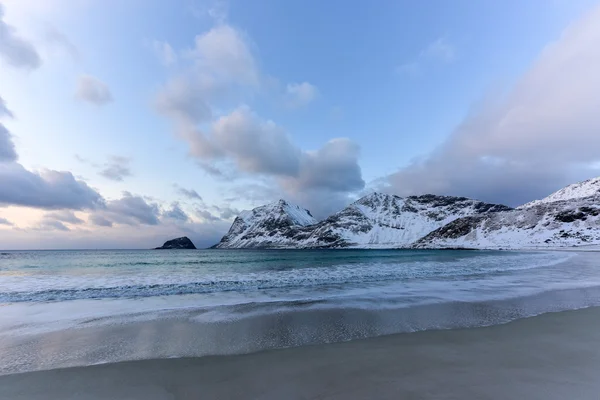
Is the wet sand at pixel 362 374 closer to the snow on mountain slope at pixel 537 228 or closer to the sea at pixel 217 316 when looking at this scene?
the sea at pixel 217 316

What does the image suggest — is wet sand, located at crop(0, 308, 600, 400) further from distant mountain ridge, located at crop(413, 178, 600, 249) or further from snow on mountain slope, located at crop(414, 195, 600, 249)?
snow on mountain slope, located at crop(414, 195, 600, 249)

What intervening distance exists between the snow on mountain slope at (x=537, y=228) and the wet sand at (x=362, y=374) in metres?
127

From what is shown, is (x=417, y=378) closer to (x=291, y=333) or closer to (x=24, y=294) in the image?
(x=291, y=333)

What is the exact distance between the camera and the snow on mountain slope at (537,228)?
341 feet

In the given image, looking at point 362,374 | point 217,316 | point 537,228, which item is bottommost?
point 217,316

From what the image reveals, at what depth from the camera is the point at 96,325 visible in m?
10.0

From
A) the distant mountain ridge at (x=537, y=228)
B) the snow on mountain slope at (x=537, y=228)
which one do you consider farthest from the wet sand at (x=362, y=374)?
the snow on mountain slope at (x=537, y=228)

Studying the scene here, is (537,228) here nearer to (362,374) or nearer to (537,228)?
(537,228)

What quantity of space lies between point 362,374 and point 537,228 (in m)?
153

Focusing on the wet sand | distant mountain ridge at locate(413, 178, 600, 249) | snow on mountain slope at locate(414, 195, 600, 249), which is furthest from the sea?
snow on mountain slope at locate(414, 195, 600, 249)

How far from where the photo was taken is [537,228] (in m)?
119

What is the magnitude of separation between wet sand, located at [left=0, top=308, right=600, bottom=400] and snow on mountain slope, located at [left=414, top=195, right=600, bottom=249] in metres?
127

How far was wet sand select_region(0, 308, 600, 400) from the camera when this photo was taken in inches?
186

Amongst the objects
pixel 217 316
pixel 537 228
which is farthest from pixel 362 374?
pixel 537 228
